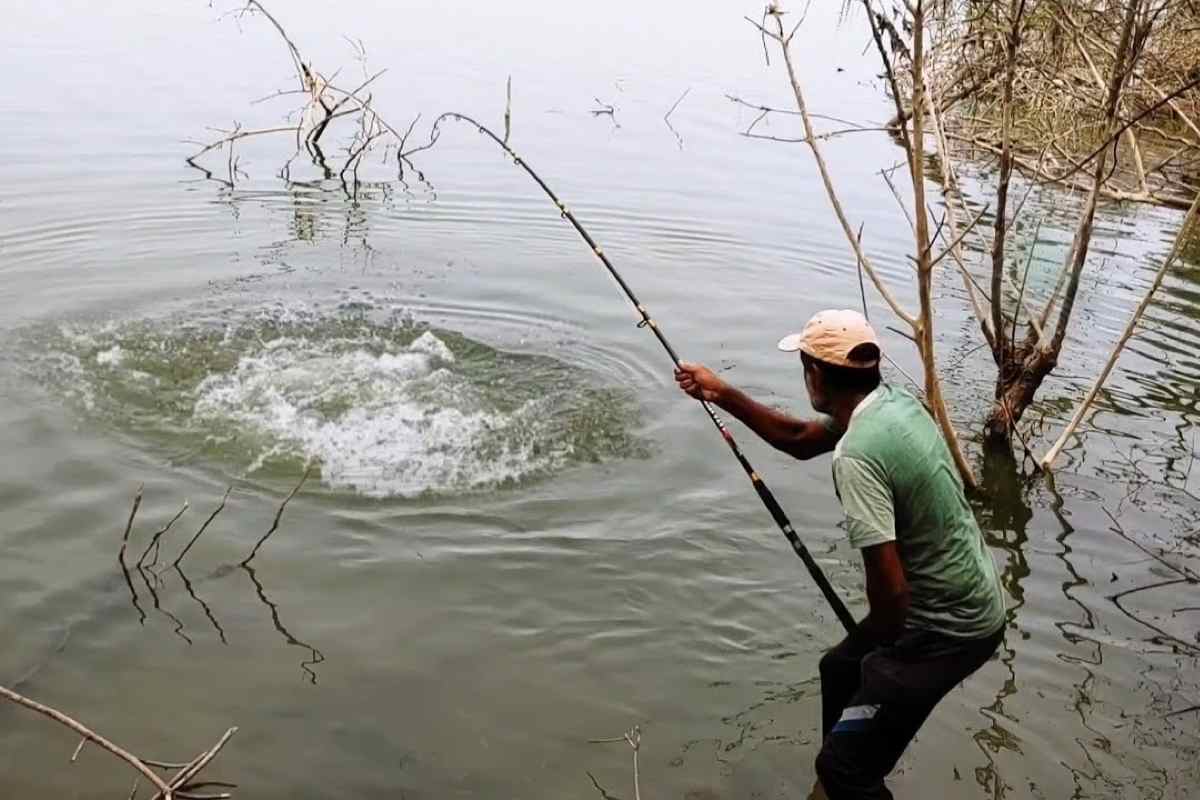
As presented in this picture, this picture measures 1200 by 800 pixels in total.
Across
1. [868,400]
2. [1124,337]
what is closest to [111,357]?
[868,400]

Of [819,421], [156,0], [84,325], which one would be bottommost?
[84,325]

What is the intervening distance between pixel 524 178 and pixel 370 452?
983 centimetres

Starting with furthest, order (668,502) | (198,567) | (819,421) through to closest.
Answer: (668,502)
(198,567)
(819,421)

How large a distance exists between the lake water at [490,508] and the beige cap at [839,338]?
1.97 meters

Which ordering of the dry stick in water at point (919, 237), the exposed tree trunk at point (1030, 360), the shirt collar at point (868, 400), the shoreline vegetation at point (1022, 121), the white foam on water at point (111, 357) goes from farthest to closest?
the white foam on water at point (111, 357)
the exposed tree trunk at point (1030, 360)
the shoreline vegetation at point (1022, 121)
the dry stick in water at point (919, 237)
the shirt collar at point (868, 400)

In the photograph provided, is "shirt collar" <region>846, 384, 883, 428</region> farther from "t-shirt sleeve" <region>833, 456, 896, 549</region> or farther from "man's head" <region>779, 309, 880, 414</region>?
"t-shirt sleeve" <region>833, 456, 896, 549</region>

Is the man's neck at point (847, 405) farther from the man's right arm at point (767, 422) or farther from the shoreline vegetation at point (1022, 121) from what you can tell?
the shoreline vegetation at point (1022, 121)

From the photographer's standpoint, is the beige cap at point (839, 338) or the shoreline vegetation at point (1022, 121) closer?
the beige cap at point (839, 338)

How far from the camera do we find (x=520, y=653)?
18.2ft

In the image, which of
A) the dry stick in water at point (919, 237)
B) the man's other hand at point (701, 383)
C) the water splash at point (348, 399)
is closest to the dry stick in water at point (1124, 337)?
the dry stick in water at point (919, 237)

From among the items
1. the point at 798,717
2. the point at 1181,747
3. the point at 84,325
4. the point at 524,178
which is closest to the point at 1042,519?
the point at 1181,747

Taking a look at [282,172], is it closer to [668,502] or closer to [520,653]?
[668,502]

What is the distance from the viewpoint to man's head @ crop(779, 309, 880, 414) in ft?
12.5

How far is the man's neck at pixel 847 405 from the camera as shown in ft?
13.0
